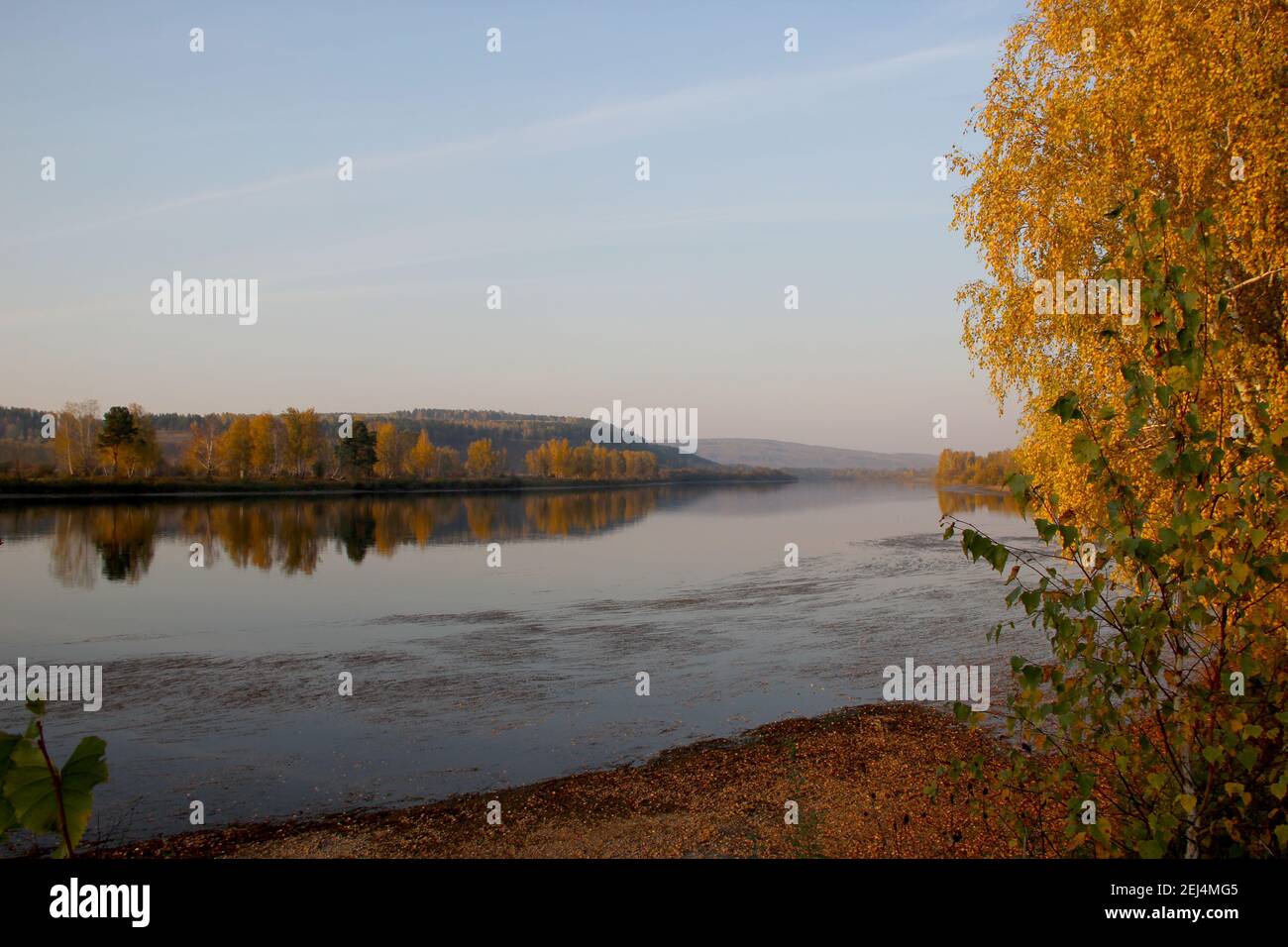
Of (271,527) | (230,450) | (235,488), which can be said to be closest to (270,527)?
(271,527)

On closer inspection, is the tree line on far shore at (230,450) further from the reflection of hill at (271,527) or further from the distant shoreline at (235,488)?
the reflection of hill at (271,527)

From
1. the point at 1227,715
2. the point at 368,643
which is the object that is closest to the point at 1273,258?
the point at 1227,715

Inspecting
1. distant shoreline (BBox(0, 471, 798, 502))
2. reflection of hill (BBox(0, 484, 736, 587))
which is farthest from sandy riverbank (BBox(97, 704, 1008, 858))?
distant shoreline (BBox(0, 471, 798, 502))

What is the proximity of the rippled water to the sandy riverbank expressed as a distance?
1084mm

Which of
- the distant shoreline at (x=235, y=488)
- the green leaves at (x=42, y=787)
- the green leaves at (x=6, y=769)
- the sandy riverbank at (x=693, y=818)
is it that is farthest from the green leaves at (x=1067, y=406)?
the distant shoreline at (x=235, y=488)

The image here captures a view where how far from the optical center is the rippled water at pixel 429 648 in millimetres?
14609

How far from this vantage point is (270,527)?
62.9 meters

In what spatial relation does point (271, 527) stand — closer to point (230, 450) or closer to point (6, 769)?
point (6, 769)

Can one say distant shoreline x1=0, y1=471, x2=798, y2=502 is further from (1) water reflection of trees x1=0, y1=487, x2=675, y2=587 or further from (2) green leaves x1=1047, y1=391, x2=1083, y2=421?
(2) green leaves x1=1047, y1=391, x2=1083, y2=421

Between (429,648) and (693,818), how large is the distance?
14202 mm

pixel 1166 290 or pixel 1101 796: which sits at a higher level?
pixel 1166 290
